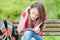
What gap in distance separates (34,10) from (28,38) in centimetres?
40

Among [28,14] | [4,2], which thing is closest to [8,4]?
[4,2]

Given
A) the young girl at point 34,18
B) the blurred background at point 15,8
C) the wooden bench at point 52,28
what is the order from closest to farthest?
the young girl at point 34,18 → the wooden bench at point 52,28 → the blurred background at point 15,8

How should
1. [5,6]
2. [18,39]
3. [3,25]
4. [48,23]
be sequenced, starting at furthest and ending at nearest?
[5,6]
[48,23]
[18,39]
[3,25]


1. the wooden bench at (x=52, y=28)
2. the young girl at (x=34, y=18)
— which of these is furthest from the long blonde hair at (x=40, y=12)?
the wooden bench at (x=52, y=28)

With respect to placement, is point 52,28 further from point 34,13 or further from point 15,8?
point 15,8

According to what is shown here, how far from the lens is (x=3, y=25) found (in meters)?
4.29

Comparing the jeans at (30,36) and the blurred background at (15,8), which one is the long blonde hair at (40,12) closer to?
the jeans at (30,36)

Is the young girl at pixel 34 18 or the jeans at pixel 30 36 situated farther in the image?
the young girl at pixel 34 18

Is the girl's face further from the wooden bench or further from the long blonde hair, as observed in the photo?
the wooden bench

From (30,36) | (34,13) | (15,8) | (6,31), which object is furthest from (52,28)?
(15,8)

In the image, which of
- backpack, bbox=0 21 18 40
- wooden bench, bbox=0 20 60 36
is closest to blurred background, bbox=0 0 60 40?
wooden bench, bbox=0 20 60 36

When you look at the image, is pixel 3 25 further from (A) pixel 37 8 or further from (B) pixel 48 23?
(B) pixel 48 23

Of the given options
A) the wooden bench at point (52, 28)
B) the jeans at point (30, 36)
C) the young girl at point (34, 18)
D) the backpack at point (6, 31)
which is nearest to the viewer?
the jeans at point (30, 36)

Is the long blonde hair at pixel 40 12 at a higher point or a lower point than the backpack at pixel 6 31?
higher
